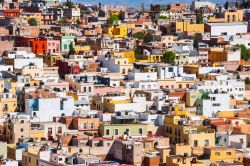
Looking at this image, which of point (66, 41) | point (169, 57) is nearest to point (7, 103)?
point (169, 57)

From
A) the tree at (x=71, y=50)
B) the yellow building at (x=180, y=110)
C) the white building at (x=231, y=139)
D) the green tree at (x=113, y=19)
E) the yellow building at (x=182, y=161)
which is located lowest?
the white building at (x=231, y=139)

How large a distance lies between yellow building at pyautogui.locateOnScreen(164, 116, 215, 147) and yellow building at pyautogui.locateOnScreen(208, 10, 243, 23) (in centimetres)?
2736

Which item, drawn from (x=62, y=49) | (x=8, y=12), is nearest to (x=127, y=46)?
(x=62, y=49)

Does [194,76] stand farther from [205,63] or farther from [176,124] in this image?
[176,124]

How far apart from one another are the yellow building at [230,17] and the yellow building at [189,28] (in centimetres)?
302

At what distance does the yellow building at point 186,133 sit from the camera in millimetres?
23984

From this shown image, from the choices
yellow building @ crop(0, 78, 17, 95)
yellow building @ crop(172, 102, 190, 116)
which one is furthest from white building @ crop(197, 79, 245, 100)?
yellow building @ crop(0, 78, 17, 95)

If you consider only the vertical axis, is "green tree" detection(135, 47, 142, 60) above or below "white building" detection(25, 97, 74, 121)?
above

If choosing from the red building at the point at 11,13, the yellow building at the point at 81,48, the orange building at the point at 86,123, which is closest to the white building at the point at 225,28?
the yellow building at the point at 81,48

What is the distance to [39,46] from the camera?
132 feet

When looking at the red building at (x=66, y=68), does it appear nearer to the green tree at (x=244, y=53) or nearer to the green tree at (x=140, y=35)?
the green tree at (x=244, y=53)

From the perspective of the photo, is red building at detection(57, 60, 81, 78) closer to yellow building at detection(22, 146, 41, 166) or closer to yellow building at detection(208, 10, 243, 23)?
yellow building at detection(22, 146, 41, 166)

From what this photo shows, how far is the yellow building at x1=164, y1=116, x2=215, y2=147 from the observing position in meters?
24.0

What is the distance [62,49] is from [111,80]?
372 inches
